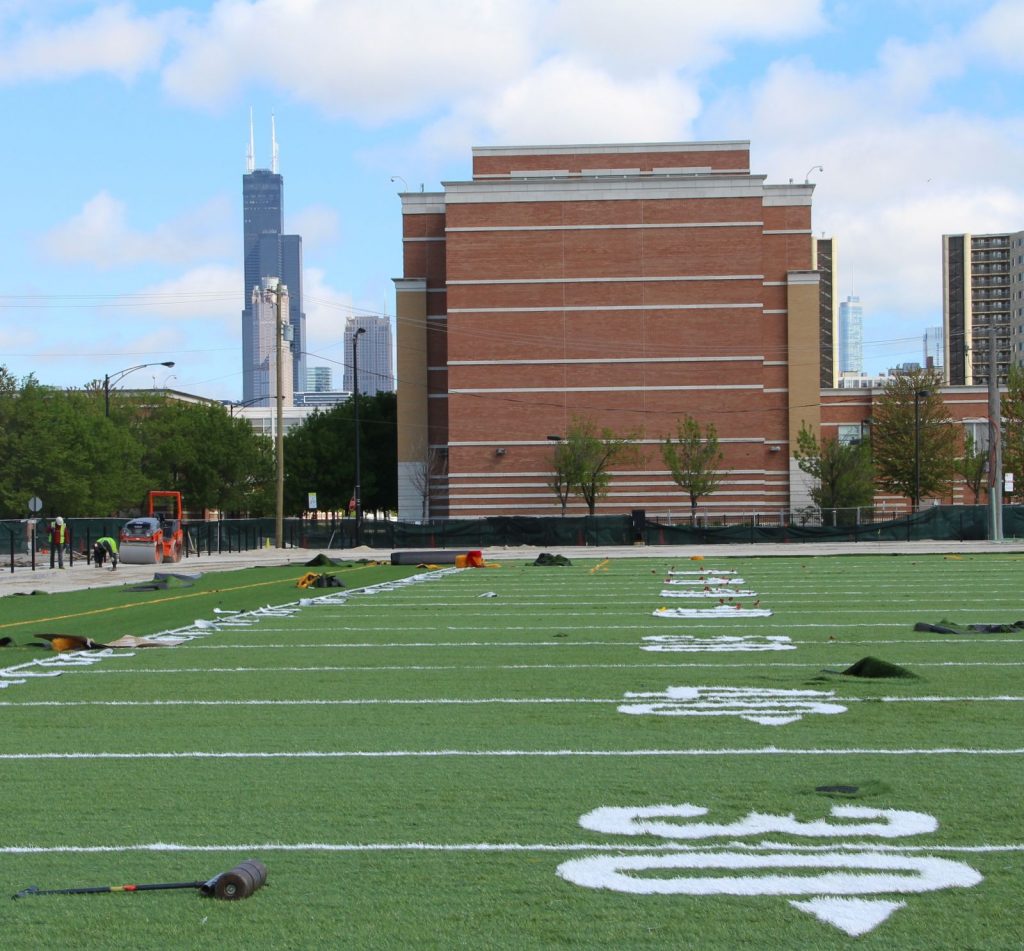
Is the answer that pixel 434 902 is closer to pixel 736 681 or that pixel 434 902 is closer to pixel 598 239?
pixel 736 681

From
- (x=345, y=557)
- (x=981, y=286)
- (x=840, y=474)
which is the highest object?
(x=981, y=286)

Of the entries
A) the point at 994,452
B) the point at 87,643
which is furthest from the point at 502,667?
the point at 994,452

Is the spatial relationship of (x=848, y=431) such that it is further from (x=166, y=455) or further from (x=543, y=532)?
(x=166, y=455)

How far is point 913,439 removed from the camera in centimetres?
8231

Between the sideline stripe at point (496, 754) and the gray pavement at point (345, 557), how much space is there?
2017 centimetres

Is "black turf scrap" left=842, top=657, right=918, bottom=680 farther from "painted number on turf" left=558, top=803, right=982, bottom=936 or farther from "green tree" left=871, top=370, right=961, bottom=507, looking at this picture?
"green tree" left=871, top=370, right=961, bottom=507

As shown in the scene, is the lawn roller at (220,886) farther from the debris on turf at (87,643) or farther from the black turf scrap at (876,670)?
the debris on turf at (87,643)

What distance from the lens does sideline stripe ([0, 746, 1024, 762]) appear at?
24.9 feet

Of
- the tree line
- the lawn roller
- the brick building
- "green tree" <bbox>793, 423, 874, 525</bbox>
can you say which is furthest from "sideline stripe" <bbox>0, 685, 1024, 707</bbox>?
the tree line

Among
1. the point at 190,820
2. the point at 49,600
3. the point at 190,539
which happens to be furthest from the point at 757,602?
the point at 190,539

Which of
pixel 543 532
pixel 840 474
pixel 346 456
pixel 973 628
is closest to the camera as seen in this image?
pixel 973 628

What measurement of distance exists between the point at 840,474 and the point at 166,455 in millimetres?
44162

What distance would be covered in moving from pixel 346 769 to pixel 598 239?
6583 centimetres

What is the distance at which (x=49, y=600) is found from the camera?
2295 cm
